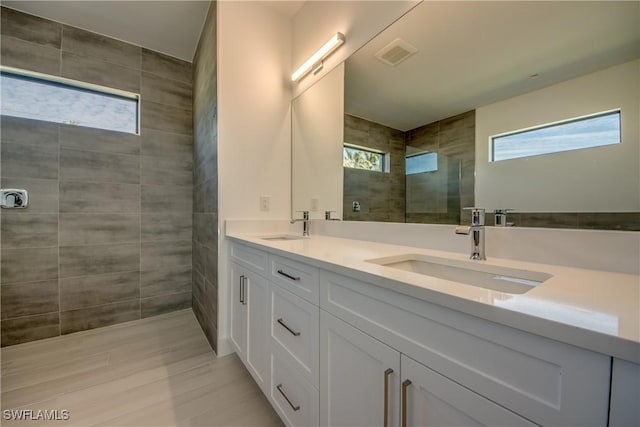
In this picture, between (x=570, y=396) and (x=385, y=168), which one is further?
(x=385, y=168)

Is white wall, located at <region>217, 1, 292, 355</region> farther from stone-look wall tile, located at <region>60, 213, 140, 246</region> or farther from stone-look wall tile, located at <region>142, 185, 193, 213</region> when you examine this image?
stone-look wall tile, located at <region>60, 213, 140, 246</region>

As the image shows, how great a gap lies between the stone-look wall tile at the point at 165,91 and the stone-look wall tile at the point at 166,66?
49 millimetres

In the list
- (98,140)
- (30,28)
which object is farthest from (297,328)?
(30,28)

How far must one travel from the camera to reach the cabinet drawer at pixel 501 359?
36cm

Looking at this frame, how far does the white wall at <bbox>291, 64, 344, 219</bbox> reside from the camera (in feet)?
5.83

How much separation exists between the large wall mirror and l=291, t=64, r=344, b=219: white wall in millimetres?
157

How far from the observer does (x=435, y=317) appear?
545 mm

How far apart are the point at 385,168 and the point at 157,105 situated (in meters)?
2.42

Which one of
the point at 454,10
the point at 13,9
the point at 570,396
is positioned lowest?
the point at 570,396

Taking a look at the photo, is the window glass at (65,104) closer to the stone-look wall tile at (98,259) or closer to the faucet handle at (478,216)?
the stone-look wall tile at (98,259)

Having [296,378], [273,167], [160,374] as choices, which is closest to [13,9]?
[273,167]

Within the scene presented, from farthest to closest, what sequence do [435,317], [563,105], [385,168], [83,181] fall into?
[83,181] < [385,168] < [563,105] < [435,317]

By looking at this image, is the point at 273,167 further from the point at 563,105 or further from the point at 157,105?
the point at 563,105

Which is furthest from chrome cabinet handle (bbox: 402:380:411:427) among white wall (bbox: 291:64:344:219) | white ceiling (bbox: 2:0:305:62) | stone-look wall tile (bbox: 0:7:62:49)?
stone-look wall tile (bbox: 0:7:62:49)
